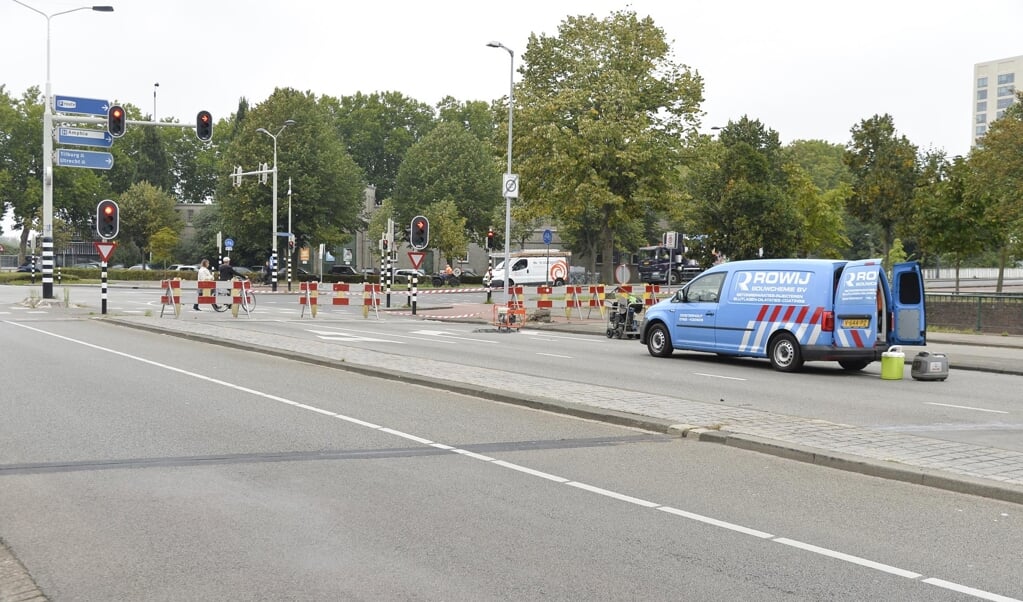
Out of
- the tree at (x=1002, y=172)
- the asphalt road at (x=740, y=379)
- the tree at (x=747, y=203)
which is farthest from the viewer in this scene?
the tree at (x=747, y=203)

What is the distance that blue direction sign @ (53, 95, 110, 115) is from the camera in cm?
3266

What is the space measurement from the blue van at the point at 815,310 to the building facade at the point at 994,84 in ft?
566

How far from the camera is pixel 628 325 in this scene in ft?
78.7

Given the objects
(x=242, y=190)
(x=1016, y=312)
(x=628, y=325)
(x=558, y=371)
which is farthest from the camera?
(x=242, y=190)

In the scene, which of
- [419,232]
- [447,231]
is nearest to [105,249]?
[419,232]

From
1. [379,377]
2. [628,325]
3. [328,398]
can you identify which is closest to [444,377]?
[379,377]

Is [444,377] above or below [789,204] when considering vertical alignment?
below

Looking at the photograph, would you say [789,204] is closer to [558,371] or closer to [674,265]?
[674,265]

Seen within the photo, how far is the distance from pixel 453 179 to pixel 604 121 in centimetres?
3864

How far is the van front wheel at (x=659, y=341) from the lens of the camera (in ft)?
60.2

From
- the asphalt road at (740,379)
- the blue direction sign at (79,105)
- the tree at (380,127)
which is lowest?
the asphalt road at (740,379)

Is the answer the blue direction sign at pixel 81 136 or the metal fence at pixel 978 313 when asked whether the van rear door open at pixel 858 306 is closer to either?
the metal fence at pixel 978 313

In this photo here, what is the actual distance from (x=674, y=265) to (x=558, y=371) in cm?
5327

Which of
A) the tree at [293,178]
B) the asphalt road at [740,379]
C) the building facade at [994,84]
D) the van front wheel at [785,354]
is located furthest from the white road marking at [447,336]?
the building facade at [994,84]
